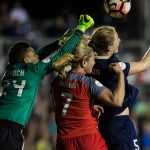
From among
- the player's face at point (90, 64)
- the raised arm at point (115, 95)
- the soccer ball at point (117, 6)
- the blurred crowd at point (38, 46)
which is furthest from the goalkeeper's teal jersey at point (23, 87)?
the blurred crowd at point (38, 46)

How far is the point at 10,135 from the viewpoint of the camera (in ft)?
25.9

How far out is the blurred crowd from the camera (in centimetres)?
1340

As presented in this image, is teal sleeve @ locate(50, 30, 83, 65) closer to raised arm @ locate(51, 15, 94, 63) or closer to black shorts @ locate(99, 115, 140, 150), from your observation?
raised arm @ locate(51, 15, 94, 63)

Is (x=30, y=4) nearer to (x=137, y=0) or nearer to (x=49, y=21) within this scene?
(x=49, y=21)

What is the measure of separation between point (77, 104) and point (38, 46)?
8.02 metres

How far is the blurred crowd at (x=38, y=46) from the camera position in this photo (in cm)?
1340

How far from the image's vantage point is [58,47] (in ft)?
28.0

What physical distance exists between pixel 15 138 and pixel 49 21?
10094 millimetres

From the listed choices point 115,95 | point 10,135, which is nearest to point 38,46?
point 10,135

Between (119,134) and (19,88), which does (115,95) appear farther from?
(19,88)

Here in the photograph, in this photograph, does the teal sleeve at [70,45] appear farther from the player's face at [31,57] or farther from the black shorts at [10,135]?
the black shorts at [10,135]

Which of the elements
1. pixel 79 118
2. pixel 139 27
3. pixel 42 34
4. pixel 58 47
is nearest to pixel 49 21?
pixel 42 34

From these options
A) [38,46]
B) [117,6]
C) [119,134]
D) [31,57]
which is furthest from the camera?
[38,46]

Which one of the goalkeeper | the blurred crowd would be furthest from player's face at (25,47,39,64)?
the blurred crowd
